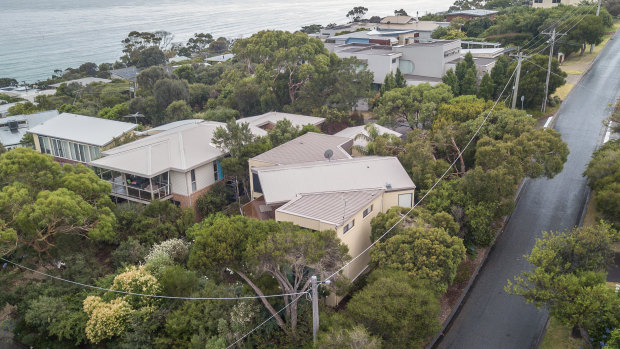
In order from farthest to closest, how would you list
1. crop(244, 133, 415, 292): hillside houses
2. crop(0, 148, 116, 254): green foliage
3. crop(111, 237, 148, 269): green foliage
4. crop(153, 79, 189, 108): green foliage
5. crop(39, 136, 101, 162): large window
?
1. crop(153, 79, 189, 108): green foliage
2. crop(39, 136, 101, 162): large window
3. crop(111, 237, 148, 269): green foliage
4. crop(244, 133, 415, 292): hillside houses
5. crop(0, 148, 116, 254): green foliage

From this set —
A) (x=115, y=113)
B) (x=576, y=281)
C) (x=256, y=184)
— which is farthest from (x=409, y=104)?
(x=115, y=113)

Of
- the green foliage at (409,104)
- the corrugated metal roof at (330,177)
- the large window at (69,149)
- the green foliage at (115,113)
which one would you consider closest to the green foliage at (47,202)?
the corrugated metal roof at (330,177)

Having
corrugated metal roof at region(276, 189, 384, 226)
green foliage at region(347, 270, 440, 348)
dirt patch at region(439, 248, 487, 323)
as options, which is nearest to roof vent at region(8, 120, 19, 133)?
corrugated metal roof at region(276, 189, 384, 226)

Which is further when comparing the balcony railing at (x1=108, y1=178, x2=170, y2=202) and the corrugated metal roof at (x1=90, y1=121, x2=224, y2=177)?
the balcony railing at (x1=108, y1=178, x2=170, y2=202)

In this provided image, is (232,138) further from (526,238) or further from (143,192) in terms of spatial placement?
(526,238)

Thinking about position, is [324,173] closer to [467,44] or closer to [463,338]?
[463,338]

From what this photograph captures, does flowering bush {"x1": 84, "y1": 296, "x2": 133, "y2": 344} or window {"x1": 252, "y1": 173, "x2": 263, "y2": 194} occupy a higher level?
window {"x1": 252, "y1": 173, "x2": 263, "y2": 194}

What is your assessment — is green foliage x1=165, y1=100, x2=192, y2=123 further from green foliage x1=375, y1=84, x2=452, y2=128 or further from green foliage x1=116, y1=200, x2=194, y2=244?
green foliage x1=116, y1=200, x2=194, y2=244
